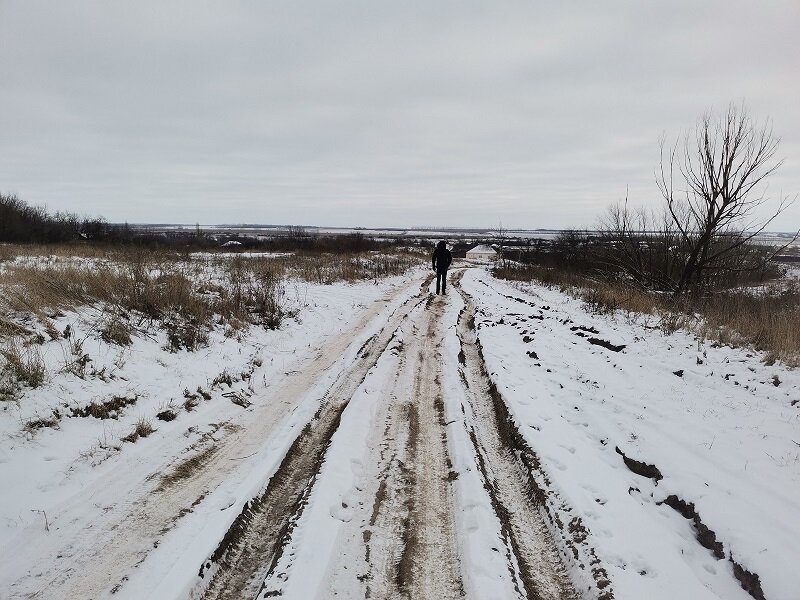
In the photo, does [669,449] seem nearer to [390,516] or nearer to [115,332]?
[390,516]

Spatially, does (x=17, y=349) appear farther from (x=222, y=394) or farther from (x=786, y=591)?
(x=786, y=591)

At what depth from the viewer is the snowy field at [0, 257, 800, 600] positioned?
263 centimetres

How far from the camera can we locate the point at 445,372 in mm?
6555


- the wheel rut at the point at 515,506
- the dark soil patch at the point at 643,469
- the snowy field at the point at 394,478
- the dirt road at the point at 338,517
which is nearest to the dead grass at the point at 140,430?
the snowy field at the point at 394,478

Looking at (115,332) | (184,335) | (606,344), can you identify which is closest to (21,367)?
(115,332)

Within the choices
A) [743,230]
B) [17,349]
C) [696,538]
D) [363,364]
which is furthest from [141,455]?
[743,230]

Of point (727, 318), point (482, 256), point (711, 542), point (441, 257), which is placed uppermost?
point (482, 256)

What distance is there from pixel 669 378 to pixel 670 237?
1345 cm

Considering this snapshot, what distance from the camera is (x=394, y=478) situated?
366 cm

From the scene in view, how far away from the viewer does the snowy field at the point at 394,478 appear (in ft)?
8.64

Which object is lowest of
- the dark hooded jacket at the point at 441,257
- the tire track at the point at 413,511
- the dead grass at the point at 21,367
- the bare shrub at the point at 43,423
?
the tire track at the point at 413,511

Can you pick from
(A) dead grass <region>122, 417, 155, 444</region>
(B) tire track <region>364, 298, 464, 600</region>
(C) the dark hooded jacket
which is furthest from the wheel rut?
(C) the dark hooded jacket

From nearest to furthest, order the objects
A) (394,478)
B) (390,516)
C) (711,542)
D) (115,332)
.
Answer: (711,542) → (390,516) → (394,478) → (115,332)

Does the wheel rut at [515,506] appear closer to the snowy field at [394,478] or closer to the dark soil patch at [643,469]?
the snowy field at [394,478]
